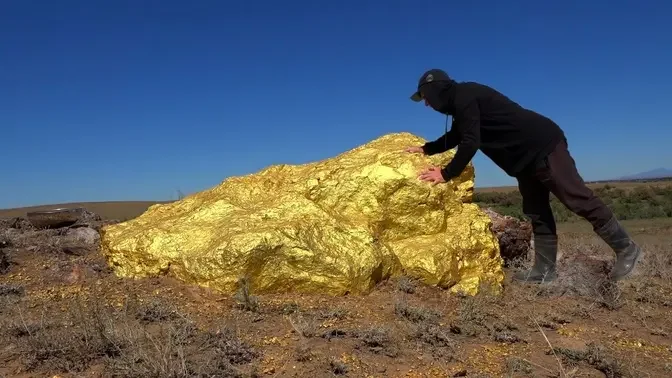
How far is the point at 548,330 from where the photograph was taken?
A: 13.8 ft

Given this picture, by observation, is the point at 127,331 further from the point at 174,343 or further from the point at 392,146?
the point at 392,146

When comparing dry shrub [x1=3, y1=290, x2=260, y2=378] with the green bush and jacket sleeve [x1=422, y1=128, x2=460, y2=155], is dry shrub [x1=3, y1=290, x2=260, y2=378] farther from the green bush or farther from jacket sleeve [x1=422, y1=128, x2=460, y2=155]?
the green bush

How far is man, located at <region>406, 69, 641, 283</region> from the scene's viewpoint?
4781 millimetres

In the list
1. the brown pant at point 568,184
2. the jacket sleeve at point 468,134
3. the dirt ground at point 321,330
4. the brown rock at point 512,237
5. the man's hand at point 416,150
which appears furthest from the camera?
the brown rock at point 512,237

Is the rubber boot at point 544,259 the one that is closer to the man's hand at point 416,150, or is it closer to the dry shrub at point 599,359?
the man's hand at point 416,150

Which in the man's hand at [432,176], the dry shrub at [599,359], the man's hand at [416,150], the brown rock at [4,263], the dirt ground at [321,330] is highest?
the man's hand at [416,150]

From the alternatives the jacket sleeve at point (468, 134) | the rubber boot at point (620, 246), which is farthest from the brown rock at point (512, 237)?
the jacket sleeve at point (468, 134)

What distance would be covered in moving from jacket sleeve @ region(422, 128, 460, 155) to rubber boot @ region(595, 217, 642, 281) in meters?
1.44

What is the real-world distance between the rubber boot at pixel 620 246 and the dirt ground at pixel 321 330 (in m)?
0.21

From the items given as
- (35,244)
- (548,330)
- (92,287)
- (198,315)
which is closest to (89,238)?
(35,244)

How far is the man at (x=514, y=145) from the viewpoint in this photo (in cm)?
478

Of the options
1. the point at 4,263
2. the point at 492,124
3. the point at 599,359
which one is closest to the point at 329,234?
the point at 492,124

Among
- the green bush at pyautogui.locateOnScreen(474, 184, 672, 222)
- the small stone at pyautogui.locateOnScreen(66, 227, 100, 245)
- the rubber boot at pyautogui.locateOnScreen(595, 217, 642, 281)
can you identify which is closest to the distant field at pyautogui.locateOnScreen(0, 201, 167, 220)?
the small stone at pyautogui.locateOnScreen(66, 227, 100, 245)

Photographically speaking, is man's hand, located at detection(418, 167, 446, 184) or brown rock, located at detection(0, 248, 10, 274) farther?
brown rock, located at detection(0, 248, 10, 274)
